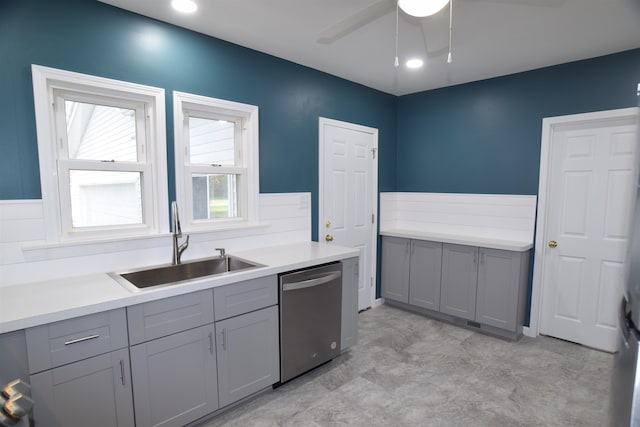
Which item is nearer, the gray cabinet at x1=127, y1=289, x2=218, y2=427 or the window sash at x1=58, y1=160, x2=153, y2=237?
the gray cabinet at x1=127, y1=289, x2=218, y2=427

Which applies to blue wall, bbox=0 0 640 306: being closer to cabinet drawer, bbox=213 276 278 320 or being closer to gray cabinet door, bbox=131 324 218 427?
cabinet drawer, bbox=213 276 278 320

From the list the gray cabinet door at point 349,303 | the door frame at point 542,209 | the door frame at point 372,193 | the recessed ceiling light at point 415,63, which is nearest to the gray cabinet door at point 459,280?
the door frame at point 542,209

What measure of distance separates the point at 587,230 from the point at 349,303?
229 centimetres

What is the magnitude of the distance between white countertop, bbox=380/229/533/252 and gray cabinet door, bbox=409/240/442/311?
2.8 inches

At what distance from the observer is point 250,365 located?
2.21 meters

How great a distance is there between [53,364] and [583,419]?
3.03 m

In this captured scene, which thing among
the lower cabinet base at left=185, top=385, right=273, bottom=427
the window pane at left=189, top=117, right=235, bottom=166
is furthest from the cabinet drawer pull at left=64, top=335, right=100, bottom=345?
the window pane at left=189, top=117, right=235, bottom=166

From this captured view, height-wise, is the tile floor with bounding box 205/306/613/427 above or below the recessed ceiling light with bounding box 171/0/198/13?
below

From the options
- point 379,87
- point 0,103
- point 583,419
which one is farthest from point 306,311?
point 379,87

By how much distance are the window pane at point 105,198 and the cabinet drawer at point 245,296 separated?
0.88 m

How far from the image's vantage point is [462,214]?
3779 mm

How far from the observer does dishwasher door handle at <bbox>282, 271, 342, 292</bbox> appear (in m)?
2.35

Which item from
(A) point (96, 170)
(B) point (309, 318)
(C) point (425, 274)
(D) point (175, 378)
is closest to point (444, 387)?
(B) point (309, 318)

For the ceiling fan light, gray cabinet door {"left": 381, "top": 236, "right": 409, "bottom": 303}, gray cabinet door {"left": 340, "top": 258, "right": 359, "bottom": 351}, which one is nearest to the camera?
the ceiling fan light
